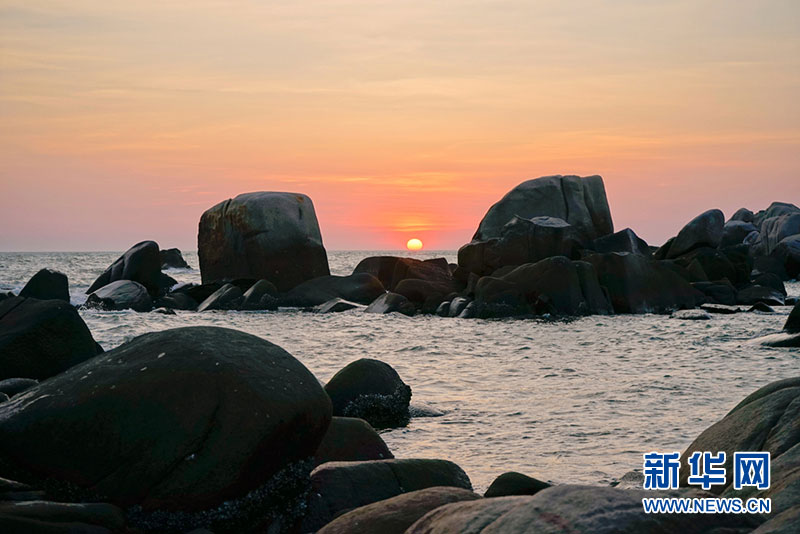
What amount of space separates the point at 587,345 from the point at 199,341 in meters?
12.5

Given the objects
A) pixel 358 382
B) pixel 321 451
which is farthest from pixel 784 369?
pixel 321 451

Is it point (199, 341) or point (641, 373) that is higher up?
point (199, 341)

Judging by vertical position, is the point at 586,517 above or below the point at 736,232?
below

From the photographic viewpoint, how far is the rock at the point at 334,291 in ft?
91.4

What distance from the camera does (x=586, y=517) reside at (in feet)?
9.96

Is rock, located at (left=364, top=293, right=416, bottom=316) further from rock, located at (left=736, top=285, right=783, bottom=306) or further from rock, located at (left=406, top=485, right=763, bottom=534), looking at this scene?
rock, located at (left=406, top=485, right=763, bottom=534)

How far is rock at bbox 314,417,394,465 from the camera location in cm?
716

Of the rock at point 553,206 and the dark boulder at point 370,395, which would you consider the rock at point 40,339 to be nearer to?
the dark boulder at point 370,395

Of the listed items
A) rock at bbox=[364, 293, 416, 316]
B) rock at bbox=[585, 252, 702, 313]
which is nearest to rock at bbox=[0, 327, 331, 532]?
rock at bbox=[364, 293, 416, 316]

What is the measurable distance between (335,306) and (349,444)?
19.2 metres

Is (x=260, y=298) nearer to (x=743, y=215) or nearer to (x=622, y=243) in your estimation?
(x=622, y=243)

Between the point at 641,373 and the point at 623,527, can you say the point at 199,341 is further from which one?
the point at 641,373

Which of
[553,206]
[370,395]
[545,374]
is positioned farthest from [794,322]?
[553,206]

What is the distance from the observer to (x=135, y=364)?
5.93m
